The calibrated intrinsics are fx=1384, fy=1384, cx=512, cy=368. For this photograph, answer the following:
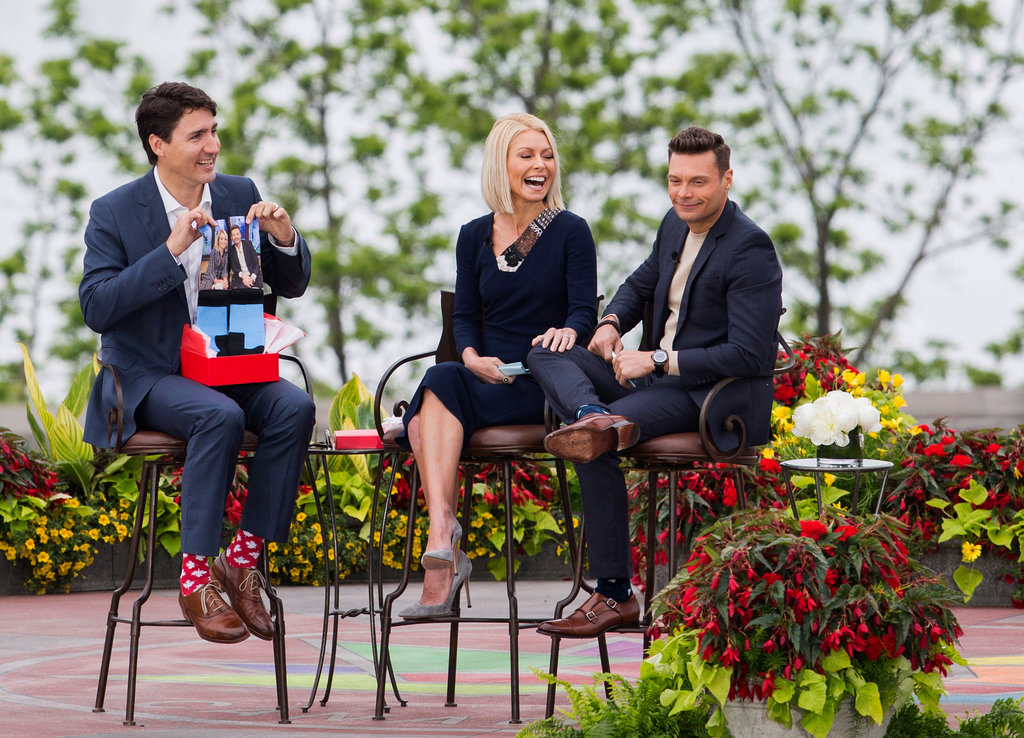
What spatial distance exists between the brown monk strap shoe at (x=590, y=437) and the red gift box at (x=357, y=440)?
952 millimetres

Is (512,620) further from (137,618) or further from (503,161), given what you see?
(503,161)

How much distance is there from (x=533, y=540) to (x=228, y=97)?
45.7 feet

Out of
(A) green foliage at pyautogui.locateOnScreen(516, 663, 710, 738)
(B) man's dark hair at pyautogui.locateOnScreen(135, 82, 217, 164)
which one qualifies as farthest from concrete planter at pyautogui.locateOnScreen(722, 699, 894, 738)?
(B) man's dark hair at pyautogui.locateOnScreen(135, 82, 217, 164)

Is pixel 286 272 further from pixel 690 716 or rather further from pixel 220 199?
pixel 690 716

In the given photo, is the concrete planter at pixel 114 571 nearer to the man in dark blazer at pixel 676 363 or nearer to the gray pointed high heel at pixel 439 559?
the gray pointed high heel at pixel 439 559

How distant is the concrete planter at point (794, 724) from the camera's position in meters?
2.85

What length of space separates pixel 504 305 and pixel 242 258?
82cm

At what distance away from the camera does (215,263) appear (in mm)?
3984

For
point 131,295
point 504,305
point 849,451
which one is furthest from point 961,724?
point 131,295

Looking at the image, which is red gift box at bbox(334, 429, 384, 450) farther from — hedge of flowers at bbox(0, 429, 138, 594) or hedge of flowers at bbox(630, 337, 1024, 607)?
hedge of flowers at bbox(0, 429, 138, 594)

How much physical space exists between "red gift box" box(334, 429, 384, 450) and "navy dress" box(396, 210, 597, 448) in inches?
12.9

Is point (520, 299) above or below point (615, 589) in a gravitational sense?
above

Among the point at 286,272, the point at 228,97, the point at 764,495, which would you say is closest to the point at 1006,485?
the point at 764,495

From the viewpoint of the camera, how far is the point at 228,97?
1969cm
